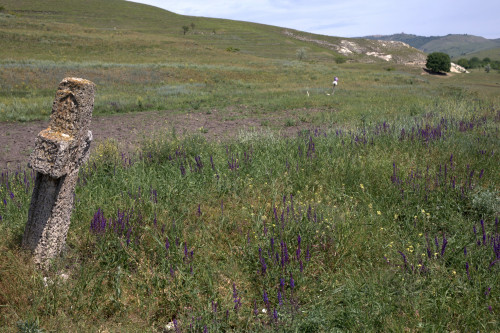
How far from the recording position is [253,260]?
3.17 m

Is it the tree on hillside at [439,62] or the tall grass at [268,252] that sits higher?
the tree on hillside at [439,62]

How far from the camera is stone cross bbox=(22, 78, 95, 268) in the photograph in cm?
288

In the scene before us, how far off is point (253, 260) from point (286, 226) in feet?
1.76

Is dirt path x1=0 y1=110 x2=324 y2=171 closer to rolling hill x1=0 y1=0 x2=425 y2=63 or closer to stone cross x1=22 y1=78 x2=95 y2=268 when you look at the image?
stone cross x1=22 y1=78 x2=95 y2=268

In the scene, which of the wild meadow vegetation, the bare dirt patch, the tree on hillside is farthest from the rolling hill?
the wild meadow vegetation

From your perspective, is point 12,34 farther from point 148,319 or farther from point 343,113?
point 148,319

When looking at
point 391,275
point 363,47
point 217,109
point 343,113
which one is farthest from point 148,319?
point 363,47

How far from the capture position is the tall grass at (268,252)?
2553 mm

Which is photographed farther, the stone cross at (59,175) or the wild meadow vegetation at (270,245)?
the stone cross at (59,175)

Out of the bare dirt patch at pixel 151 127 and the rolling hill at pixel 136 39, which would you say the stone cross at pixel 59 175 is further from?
the rolling hill at pixel 136 39

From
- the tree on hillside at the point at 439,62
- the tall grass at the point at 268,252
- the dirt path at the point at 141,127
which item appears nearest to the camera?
the tall grass at the point at 268,252

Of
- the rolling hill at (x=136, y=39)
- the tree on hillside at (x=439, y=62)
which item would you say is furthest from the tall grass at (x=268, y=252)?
the tree on hillside at (x=439, y=62)

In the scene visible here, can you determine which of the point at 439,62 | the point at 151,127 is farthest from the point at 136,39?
the point at 439,62

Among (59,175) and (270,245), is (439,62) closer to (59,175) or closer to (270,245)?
(270,245)
